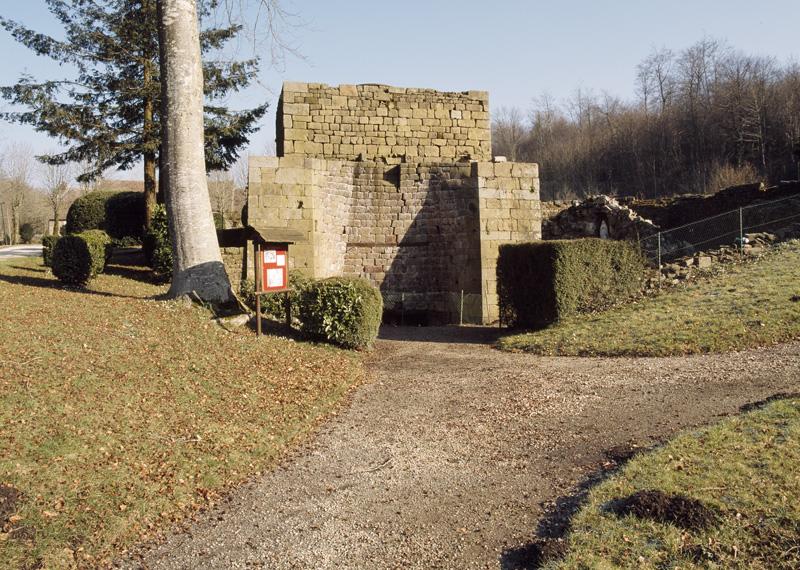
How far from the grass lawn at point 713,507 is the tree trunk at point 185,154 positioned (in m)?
8.34

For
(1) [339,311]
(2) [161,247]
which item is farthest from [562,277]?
(2) [161,247]

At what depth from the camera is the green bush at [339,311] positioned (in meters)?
10.9

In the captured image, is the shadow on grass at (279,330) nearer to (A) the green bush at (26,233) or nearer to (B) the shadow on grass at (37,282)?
(B) the shadow on grass at (37,282)

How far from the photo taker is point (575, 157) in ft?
179

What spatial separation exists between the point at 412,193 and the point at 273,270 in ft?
21.8

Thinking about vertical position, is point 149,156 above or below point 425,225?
above

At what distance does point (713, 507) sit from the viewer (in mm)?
4094

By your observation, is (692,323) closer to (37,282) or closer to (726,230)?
(726,230)

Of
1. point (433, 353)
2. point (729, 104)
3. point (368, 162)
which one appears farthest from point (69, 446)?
point (729, 104)

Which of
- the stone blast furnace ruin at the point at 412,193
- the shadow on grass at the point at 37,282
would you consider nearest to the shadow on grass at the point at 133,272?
the shadow on grass at the point at 37,282

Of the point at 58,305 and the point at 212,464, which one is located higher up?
the point at 58,305

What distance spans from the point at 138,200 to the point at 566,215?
1725 cm

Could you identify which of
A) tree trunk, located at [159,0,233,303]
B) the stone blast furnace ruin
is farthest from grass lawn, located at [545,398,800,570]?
the stone blast furnace ruin

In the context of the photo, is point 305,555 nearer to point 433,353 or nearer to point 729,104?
point 433,353
